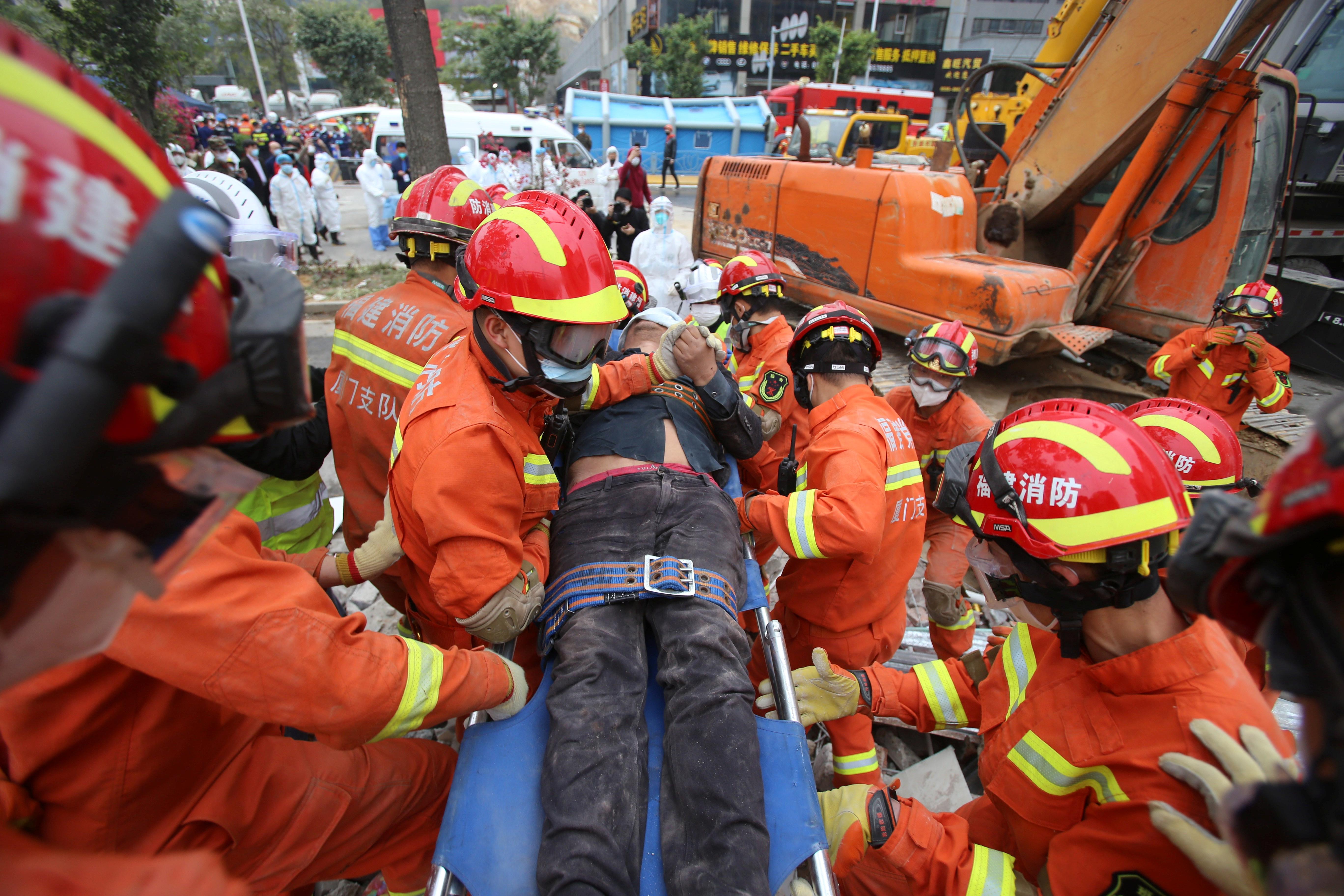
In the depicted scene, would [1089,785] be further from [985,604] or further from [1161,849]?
[985,604]

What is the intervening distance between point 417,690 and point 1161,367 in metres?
5.71

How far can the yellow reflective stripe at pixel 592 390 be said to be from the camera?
106 inches

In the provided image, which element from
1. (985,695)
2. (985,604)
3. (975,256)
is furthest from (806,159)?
(985,695)

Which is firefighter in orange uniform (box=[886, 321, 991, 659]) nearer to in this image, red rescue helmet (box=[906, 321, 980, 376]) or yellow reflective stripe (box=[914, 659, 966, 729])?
red rescue helmet (box=[906, 321, 980, 376])

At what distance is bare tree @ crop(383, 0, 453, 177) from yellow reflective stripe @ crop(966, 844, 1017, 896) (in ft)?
20.9

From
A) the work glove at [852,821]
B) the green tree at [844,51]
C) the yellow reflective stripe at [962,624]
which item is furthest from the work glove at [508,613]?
the green tree at [844,51]

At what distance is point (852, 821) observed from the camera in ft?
5.86

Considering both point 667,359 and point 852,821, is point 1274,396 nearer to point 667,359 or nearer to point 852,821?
point 667,359

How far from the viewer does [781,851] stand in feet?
5.28

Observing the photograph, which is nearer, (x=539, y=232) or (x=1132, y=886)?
(x=1132, y=886)

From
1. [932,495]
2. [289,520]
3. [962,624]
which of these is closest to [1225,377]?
[932,495]

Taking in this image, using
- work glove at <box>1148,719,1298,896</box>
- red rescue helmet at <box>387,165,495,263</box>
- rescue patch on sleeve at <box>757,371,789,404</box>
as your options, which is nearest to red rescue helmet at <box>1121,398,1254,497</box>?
work glove at <box>1148,719,1298,896</box>

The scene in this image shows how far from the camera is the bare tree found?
17.3 ft

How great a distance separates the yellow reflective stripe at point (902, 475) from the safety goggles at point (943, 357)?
1.09 metres
